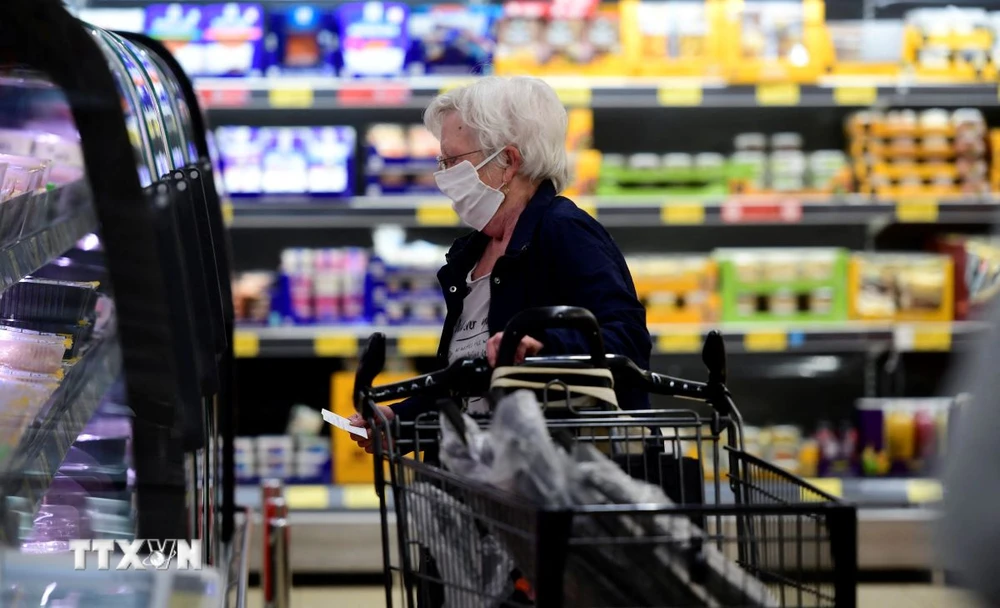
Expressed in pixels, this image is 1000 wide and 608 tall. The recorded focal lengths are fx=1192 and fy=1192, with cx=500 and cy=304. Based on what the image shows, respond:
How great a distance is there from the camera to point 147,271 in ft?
3.98

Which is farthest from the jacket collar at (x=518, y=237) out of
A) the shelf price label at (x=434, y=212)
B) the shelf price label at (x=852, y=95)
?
the shelf price label at (x=852, y=95)

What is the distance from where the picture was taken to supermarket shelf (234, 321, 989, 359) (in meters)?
4.10

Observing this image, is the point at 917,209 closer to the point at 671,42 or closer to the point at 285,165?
the point at 671,42

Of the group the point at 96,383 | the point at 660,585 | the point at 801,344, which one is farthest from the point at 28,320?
the point at 801,344

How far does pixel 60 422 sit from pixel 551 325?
60 cm

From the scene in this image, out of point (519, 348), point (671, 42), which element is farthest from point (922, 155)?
point (519, 348)

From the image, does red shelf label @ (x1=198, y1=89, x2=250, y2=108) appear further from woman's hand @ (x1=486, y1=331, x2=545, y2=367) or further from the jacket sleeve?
woman's hand @ (x1=486, y1=331, x2=545, y2=367)

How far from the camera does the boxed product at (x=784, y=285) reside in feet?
13.7

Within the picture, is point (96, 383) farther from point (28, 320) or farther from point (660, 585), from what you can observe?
point (660, 585)

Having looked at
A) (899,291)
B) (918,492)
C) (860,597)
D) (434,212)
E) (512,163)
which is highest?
(512,163)

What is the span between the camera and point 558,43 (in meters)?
4.13

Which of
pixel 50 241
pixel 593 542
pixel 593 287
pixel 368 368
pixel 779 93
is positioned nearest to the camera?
pixel 593 542

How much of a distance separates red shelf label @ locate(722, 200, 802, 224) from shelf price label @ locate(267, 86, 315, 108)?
146cm

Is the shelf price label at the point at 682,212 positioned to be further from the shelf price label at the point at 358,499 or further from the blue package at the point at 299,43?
the shelf price label at the point at 358,499
